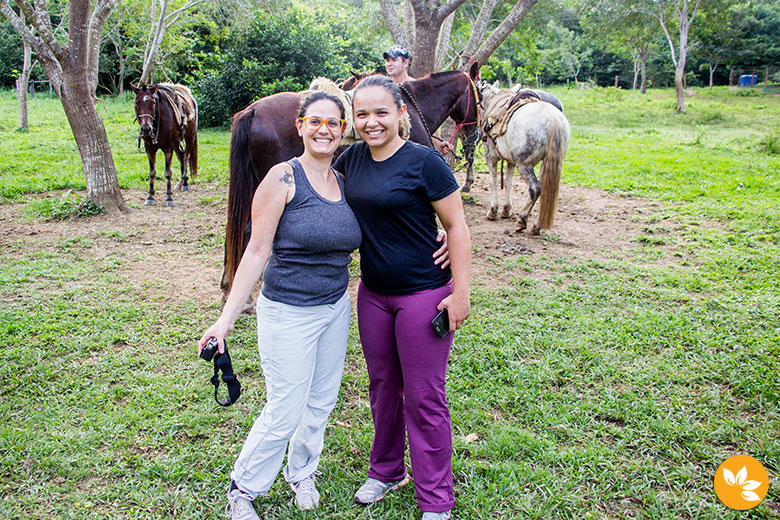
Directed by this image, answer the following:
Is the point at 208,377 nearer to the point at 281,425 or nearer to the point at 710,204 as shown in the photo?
the point at 281,425

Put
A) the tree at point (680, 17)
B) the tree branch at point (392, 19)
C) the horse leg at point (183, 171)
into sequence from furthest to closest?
1. the tree at point (680, 17)
2. the horse leg at point (183, 171)
3. the tree branch at point (392, 19)

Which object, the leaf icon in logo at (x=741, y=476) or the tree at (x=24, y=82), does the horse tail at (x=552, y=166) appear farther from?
the tree at (x=24, y=82)

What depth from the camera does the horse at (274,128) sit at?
12.0 ft

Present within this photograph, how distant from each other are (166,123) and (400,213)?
7.26 metres

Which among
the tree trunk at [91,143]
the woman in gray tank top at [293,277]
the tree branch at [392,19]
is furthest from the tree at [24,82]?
the woman in gray tank top at [293,277]

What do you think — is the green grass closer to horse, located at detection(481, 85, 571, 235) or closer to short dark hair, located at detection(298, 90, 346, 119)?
horse, located at detection(481, 85, 571, 235)

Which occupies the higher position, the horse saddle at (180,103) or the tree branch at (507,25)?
the tree branch at (507,25)

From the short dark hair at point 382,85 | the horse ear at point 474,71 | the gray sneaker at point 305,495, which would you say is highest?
the horse ear at point 474,71

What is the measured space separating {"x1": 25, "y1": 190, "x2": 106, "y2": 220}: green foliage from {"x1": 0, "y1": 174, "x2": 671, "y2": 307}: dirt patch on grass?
141 mm

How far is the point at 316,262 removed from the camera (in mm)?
2158

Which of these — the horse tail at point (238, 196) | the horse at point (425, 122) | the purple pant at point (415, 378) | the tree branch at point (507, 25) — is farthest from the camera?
the tree branch at point (507, 25)

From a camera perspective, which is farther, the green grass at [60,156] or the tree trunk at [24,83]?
the tree trunk at [24,83]

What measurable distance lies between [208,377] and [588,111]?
932 inches

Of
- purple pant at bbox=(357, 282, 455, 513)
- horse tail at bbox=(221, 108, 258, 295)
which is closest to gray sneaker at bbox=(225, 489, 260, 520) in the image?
purple pant at bbox=(357, 282, 455, 513)
